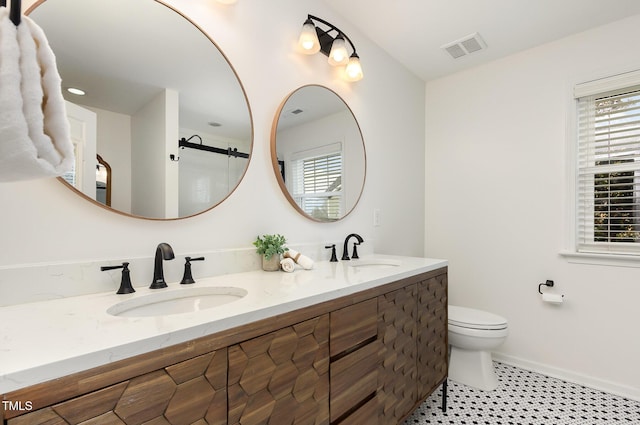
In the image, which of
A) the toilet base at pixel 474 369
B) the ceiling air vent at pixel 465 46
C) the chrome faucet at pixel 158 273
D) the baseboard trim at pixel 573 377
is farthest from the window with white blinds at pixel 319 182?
the baseboard trim at pixel 573 377

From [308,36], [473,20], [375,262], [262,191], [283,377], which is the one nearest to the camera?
[283,377]

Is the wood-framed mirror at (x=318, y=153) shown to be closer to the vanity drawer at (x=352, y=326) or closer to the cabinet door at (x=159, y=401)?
the vanity drawer at (x=352, y=326)

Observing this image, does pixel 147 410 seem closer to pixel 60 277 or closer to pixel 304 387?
pixel 304 387

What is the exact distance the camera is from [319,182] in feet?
6.29

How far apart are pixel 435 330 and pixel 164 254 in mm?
1489

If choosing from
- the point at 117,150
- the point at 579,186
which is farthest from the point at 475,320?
the point at 117,150

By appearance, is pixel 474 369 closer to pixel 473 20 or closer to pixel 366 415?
pixel 366 415

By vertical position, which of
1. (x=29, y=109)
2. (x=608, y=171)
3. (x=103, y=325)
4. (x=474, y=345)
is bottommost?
(x=474, y=345)

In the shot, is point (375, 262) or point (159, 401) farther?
point (375, 262)

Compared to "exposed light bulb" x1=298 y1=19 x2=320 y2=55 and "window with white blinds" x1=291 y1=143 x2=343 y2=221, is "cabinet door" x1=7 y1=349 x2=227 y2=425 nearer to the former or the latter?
"window with white blinds" x1=291 y1=143 x2=343 y2=221

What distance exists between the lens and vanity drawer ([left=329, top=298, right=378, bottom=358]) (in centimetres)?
112

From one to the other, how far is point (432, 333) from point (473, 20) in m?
2.00

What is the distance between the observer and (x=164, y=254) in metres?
1.05

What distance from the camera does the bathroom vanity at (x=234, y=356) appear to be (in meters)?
0.58
